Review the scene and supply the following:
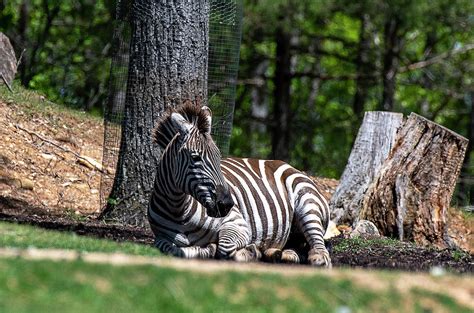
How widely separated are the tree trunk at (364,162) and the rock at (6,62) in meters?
5.62

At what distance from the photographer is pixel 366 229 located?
13.6 meters

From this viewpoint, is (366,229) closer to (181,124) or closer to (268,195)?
(268,195)

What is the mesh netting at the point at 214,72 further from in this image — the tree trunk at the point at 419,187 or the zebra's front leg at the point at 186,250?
the zebra's front leg at the point at 186,250

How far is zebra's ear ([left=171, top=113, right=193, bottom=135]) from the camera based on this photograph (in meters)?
9.70

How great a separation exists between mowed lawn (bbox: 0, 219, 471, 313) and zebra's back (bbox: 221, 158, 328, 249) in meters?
3.63

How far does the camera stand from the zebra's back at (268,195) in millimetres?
10422

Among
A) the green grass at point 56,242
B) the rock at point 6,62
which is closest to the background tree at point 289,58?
the rock at point 6,62

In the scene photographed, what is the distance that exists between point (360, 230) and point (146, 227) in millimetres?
2829

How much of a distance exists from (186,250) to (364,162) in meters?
5.79

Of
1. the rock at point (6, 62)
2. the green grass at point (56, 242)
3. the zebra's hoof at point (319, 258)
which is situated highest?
the rock at point (6, 62)

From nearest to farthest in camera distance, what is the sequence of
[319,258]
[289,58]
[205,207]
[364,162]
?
[205,207] < [319,258] < [364,162] < [289,58]

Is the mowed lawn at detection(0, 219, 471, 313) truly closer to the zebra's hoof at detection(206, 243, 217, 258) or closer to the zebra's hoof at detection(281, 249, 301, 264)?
the zebra's hoof at detection(206, 243, 217, 258)

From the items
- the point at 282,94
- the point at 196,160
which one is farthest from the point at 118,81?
the point at 282,94

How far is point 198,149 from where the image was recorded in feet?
31.6
